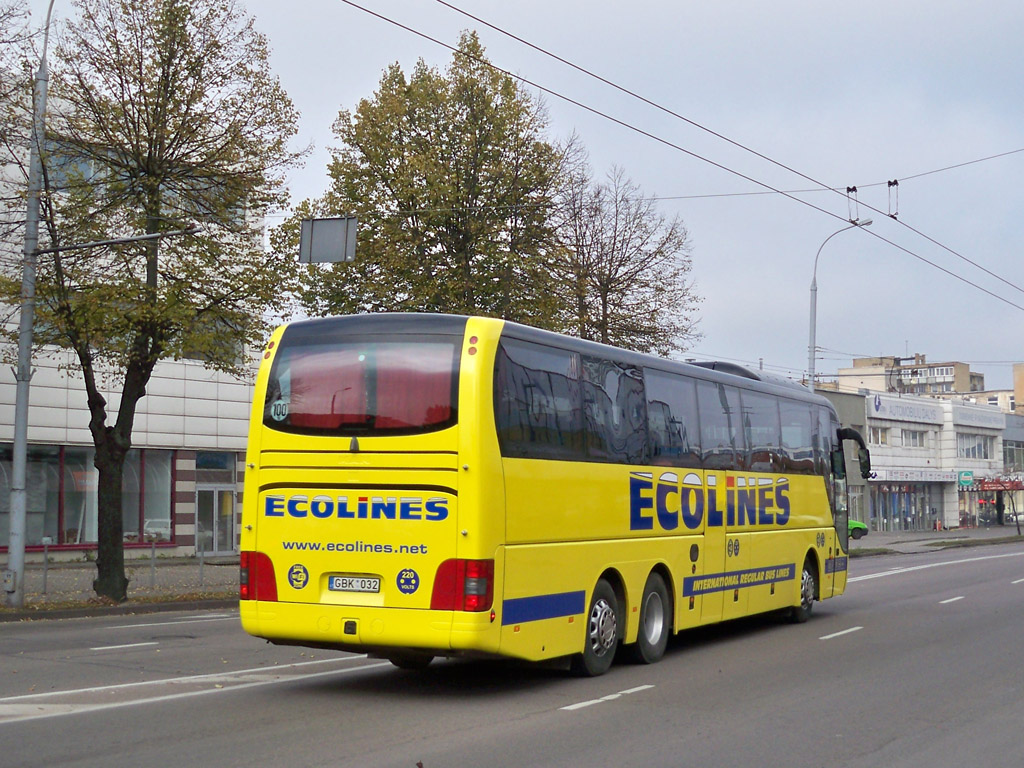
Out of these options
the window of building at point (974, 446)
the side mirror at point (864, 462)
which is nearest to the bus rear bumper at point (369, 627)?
the side mirror at point (864, 462)

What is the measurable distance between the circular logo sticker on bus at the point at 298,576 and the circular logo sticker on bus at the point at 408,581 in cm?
90

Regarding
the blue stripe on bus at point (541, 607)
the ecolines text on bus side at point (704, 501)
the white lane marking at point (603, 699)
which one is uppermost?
the ecolines text on bus side at point (704, 501)

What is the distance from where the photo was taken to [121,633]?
648 inches

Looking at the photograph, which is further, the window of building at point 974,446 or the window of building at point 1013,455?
the window of building at point 1013,455

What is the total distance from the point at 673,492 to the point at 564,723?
4595 millimetres

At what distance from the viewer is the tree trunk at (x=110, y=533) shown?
21844 mm

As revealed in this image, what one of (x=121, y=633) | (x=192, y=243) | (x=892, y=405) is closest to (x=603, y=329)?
(x=192, y=243)

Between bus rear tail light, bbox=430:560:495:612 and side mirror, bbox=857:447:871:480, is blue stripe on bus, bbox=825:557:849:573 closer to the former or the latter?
side mirror, bbox=857:447:871:480

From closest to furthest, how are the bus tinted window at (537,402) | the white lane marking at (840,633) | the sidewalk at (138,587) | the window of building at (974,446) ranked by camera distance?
the bus tinted window at (537,402) < the white lane marking at (840,633) < the sidewalk at (138,587) < the window of building at (974,446)

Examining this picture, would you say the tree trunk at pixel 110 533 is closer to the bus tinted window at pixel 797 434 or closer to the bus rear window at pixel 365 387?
the bus tinted window at pixel 797 434

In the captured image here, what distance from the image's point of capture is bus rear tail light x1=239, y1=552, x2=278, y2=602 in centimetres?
1033

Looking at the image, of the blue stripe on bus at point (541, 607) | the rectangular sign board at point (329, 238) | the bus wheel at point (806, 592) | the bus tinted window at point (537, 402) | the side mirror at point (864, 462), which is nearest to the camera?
the blue stripe on bus at point (541, 607)

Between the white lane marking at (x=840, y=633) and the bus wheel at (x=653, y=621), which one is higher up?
the bus wheel at (x=653, y=621)

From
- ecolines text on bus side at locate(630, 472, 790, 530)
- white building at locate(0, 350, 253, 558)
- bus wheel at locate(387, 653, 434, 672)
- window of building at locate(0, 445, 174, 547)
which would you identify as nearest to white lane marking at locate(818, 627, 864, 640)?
ecolines text on bus side at locate(630, 472, 790, 530)
